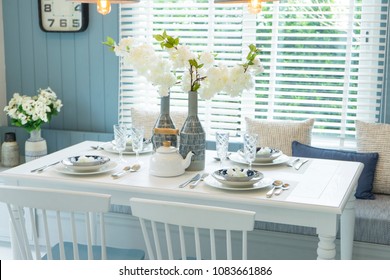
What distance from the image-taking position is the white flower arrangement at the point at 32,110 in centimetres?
376

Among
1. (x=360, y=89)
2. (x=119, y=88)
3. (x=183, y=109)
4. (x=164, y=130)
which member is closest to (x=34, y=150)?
(x=119, y=88)

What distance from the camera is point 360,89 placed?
3.46 meters

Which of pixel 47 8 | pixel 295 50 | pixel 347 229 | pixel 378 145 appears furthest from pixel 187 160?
pixel 47 8

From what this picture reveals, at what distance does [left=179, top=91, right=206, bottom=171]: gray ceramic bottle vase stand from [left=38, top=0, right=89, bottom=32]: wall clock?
1953mm

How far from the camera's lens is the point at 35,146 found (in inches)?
151

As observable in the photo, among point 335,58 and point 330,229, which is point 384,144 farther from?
point 330,229

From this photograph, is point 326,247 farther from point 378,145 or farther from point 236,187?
point 378,145

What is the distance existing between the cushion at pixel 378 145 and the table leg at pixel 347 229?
0.60m

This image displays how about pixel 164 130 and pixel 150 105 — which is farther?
pixel 150 105

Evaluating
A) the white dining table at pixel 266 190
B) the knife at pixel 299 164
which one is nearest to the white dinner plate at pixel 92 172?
the white dining table at pixel 266 190

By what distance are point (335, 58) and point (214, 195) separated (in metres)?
1.83

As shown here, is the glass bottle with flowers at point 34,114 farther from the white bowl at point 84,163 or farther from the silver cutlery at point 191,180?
the silver cutlery at point 191,180

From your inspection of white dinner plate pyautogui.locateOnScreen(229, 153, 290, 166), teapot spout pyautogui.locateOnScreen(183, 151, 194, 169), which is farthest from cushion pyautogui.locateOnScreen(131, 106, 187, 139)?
teapot spout pyautogui.locateOnScreen(183, 151, 194, 169)

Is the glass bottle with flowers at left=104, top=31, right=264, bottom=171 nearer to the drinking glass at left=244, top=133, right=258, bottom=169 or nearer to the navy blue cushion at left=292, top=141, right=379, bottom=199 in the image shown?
the drinking glass at left=244, top=133, right=258, bottom=169
